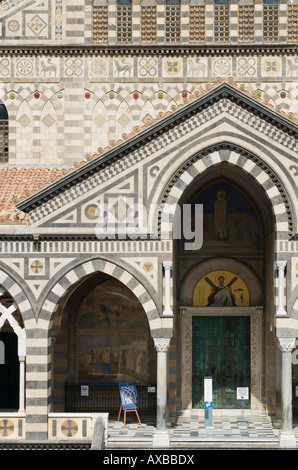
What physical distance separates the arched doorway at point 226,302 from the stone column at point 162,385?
3.55m

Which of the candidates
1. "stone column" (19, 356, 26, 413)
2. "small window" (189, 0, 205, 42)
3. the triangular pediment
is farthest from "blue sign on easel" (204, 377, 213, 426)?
"small window" (189, 0, 205, 42)

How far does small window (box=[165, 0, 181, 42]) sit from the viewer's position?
31.2 metres

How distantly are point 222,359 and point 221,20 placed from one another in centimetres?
1296

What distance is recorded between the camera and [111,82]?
31375mm

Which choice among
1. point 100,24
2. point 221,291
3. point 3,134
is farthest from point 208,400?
point 100,24

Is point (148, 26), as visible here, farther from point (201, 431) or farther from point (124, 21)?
point (201, 431)

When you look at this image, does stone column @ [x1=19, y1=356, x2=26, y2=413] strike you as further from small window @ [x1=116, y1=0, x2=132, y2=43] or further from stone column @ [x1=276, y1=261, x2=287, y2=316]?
small window @ [x1=116, y1=0, x2=132, y2=43]

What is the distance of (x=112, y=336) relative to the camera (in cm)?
2988

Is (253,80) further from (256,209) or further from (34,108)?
(34,108)

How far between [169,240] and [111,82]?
8.45 metres

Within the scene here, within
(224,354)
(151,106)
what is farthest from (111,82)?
(224,354)

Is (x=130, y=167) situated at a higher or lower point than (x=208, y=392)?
higher

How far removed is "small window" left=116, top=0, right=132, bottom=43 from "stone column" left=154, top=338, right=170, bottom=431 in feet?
40.4

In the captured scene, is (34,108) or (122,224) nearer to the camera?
(122,224)
